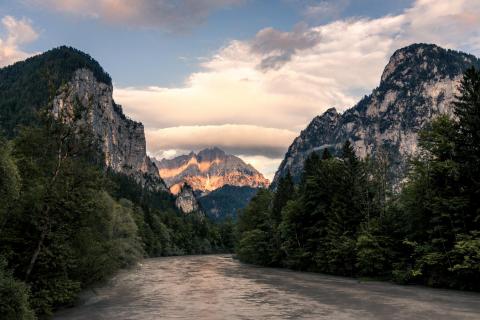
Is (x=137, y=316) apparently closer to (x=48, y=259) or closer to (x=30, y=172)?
(x=48, y=259)

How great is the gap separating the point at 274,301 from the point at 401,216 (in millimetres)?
26537

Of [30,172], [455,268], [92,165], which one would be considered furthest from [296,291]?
[30,172]

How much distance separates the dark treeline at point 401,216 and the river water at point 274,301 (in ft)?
12.7

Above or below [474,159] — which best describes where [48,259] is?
below

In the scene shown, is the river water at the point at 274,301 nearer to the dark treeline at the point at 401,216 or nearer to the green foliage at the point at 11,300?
the dark treeline at the point at 401,216

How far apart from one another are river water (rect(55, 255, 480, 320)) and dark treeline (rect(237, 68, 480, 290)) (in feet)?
12.7

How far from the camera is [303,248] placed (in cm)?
8431

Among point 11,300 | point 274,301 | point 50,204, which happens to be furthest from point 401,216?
point 11,300

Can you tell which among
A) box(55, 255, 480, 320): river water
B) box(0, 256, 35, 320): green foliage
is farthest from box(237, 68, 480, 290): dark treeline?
box(0, 256, 35, 320): green foliage

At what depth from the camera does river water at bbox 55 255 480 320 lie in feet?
121

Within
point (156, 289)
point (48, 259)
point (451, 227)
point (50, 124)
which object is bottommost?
point (156, 289)

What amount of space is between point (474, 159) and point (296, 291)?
77.5ft

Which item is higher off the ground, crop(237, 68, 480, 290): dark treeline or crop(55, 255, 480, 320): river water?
crop(237, 68, 480, 290): dark treeline

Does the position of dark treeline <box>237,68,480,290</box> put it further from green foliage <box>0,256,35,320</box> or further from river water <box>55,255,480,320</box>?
green foliage <box>0,256,35,320</box>
